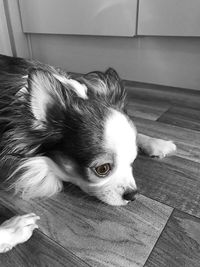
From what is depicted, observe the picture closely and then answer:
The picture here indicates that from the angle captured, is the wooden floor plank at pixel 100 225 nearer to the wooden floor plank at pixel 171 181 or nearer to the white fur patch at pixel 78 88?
the wooden floor plank at pixel 171 181

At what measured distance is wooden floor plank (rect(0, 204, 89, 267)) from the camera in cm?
87

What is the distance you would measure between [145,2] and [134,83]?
0.77 metres

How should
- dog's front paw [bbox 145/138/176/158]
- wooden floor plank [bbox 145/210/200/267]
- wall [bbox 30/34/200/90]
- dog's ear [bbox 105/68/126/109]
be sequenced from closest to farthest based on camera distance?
wooden floor plank [bbox 145/210/200/267]
dog's ear [bbox 105/68/126/109]
dog's front paw [bbox 145/138/176/158]
wall [bbox 30/34/200/90]

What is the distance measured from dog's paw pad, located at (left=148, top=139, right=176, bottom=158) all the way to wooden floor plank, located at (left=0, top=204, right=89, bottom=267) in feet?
2.39

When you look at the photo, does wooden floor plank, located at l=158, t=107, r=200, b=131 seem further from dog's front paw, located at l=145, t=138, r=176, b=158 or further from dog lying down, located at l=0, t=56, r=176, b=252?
dog lying down, located at l=0, t=56, r=176, b=252

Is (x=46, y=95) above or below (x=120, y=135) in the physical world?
above

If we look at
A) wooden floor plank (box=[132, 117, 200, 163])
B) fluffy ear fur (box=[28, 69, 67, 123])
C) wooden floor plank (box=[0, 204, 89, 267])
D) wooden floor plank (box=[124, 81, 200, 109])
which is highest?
fluffy ear fur (box=[28, 69, 67, 123])

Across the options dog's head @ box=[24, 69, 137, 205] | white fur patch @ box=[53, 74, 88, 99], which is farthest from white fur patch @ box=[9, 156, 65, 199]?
white fur patch @ box=[53, 74, 88, 99]

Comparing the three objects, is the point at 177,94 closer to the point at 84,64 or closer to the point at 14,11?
the point at 84,64

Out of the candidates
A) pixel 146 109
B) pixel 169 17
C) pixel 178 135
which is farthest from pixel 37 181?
pixel 169 17

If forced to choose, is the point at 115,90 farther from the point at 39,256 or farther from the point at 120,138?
the point at 39,256

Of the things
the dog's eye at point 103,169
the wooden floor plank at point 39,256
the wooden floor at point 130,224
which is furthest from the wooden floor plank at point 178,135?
the wooden floor plank at point 39,256

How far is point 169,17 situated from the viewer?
217 cm

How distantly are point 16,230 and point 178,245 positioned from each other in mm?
585
